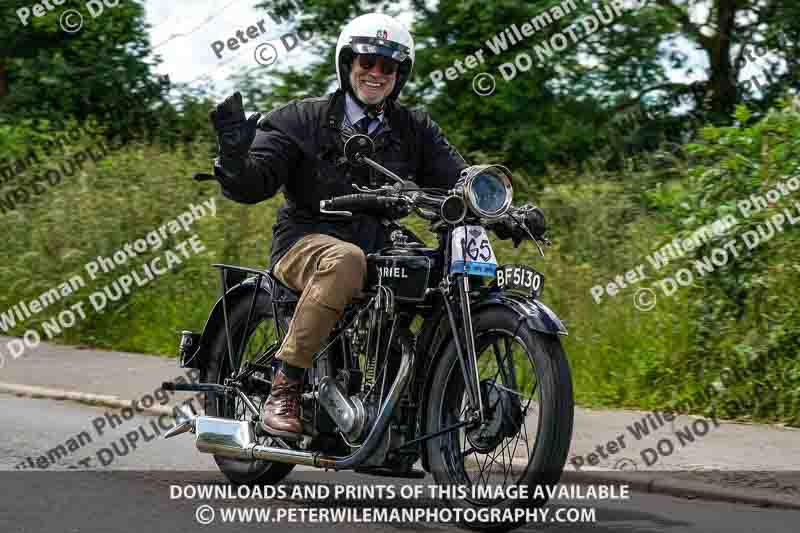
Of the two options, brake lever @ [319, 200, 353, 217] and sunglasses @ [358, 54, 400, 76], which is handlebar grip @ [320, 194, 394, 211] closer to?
brake lever @ [319, 200, 353, 217]

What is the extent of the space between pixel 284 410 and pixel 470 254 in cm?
121

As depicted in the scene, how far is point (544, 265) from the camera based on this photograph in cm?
1187

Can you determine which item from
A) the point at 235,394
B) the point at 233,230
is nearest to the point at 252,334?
the point at 235,394

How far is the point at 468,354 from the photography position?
5.71 meters

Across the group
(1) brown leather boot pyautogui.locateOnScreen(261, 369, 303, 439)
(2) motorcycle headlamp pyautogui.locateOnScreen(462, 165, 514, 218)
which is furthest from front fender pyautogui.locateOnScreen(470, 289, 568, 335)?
(1) brown leather boot pyautogui.locateOnScreen(261, 369, 303, 439)

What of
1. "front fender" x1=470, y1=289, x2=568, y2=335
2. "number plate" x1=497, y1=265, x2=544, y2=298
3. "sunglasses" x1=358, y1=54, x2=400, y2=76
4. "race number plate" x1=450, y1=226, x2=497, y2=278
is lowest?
"front fender" x1=470, y1=289, x2=568, y2=335

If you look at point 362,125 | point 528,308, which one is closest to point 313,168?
point 362,125

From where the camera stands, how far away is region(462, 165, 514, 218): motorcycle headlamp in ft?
18.9

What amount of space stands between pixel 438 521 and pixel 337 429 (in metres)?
0.61

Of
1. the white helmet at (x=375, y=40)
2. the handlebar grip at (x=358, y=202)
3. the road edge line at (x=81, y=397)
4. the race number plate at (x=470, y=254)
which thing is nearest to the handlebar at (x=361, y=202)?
the handlebar grip at (x=358, y=202)

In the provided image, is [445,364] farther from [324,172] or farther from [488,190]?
[324,172]

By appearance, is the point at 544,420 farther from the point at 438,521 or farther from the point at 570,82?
the point at 570,82

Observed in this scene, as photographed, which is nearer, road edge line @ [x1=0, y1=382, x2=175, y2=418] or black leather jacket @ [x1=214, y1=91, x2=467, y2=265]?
black leather jacket @ [x1=214, y1=91, x2=467, y2=265]

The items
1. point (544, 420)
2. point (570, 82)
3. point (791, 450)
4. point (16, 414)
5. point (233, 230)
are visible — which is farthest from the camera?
point (570, 82)
